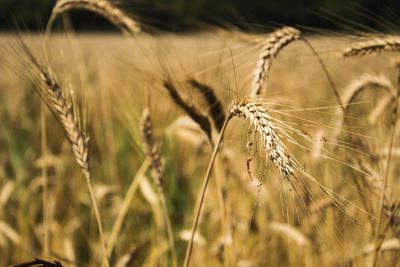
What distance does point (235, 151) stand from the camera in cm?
167

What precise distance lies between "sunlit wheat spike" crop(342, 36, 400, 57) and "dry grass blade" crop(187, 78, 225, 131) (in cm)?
29

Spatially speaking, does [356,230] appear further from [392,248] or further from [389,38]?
[389,38]

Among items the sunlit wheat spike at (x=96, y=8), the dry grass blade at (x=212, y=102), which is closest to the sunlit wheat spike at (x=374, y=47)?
the dry grass blade at (x=212, y=102)

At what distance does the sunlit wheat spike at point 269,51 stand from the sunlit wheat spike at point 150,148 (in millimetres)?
265

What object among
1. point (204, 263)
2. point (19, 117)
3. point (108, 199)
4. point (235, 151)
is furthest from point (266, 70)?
point (19, 117)

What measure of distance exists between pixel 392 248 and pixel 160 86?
65 centimetres

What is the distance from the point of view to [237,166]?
165 centimetres

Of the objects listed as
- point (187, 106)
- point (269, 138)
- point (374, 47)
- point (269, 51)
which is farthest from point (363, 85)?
point (269, 138)

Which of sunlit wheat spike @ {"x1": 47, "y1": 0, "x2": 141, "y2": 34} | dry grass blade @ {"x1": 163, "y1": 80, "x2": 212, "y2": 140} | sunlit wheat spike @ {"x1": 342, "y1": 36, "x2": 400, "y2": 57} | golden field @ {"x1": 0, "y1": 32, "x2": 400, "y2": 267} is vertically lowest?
golden field @ {"x1": 0, "y1": 32, "x2": 400, "y2": 267}

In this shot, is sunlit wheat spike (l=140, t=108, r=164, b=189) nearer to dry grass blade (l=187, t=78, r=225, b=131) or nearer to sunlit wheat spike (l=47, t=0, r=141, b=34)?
dry grass blade (l=187, t=78, r=225, b=131)

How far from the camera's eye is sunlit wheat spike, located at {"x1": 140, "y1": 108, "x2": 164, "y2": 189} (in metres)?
1.08

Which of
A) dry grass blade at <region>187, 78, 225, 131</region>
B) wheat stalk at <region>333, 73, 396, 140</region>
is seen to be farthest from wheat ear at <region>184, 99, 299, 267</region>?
wheat stalk at <region>333, 73, 396, 140</region>

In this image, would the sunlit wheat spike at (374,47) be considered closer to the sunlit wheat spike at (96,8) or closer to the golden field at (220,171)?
the golden field at (220,171)

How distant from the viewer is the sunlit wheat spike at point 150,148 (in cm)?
108
